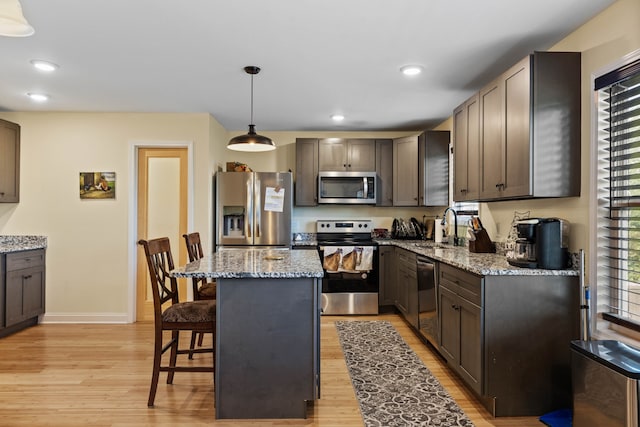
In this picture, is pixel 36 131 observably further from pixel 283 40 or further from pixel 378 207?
pixel 378 207

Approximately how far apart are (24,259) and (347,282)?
3437 mm

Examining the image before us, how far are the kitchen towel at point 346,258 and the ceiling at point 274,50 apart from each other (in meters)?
1.60

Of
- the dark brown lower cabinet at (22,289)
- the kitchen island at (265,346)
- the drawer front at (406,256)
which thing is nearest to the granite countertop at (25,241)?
the dark brown lower cabinet at (22,289)

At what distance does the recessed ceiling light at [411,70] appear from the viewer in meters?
3.00

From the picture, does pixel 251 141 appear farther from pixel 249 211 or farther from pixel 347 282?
pixel 347 282

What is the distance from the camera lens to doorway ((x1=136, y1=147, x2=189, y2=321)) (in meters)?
4.47

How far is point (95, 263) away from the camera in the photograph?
4391 mm

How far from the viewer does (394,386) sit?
108 inches

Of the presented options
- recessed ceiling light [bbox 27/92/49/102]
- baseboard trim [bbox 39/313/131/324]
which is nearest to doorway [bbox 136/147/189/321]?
baseboard trim [bbox 39/313/131/324]

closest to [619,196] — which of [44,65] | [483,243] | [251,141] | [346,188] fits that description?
[483,243]

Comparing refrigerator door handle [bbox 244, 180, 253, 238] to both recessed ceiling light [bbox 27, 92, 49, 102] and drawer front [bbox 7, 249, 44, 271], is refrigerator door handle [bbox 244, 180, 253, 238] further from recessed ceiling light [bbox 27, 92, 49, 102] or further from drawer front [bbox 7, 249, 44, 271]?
drawer front [bbox 7, 249, 44, 271]

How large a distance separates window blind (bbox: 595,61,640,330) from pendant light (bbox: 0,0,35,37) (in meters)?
2.75

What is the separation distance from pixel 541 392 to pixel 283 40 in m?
2.68

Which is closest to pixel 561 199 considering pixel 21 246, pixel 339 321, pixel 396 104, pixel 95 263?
pixel 396 104
